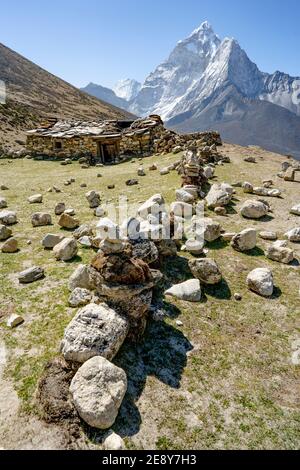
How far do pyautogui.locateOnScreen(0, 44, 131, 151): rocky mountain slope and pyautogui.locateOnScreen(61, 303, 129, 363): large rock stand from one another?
3275cm

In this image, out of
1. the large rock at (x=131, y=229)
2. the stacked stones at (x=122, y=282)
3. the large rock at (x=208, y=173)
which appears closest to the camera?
the stacked stones at (x=122, y=282)

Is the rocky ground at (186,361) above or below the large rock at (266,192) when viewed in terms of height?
below

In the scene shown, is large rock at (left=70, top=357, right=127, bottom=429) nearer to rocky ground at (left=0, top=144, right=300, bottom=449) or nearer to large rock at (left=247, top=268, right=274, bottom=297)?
rocky ground at (left=0, top=144, right=300, bottom=449)

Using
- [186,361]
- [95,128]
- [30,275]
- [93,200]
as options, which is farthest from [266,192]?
[95,128]

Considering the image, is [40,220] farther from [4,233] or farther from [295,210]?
[295,210]

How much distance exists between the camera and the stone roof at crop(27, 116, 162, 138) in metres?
29.3

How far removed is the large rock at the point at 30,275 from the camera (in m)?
7.68

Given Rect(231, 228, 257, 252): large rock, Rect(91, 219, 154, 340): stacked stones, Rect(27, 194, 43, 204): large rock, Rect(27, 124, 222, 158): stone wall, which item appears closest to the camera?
Rect(91, 219, 154, 340): stacked stones

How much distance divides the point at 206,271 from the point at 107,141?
23602 mm

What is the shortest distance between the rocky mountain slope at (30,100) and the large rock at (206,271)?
103 ft

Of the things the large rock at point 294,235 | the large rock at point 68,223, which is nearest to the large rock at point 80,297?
the large rock at point 68,223

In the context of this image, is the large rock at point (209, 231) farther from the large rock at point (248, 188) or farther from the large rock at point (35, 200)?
the large rock at point (35, 200)

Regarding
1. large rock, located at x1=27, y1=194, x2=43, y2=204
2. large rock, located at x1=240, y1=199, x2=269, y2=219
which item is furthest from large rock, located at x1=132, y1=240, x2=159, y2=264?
large rock, located at x1=27, y1=194, x2=43, y2=204

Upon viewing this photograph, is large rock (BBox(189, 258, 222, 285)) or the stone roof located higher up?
the stone roof
